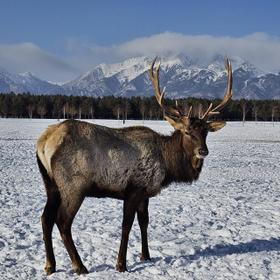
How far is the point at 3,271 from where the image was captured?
22.2ft

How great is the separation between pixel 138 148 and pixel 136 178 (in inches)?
21.9

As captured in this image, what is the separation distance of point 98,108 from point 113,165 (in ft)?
415

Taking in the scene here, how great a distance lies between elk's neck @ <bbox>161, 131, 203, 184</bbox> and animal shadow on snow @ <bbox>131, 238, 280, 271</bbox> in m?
1.34

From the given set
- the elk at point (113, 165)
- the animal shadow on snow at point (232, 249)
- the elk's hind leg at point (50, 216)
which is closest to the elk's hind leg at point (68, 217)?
the elk at point (113, 165)

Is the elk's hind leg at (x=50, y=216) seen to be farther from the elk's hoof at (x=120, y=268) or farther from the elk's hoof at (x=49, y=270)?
the elk's hoof at (x=120, y=268)

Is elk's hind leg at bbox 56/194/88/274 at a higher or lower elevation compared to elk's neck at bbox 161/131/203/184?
lower

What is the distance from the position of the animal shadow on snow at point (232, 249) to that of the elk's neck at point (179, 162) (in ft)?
4.41

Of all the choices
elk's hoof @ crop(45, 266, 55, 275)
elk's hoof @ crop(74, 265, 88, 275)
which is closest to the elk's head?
elk's hoof @ crop(74, 265, 88, 275)

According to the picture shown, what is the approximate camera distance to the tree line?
418ft

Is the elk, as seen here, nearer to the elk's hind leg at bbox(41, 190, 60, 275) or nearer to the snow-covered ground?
the elk's hind leg at bbox(41, 190, 60, 275)

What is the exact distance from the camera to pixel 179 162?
7930 mm

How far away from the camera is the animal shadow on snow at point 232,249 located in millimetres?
7637

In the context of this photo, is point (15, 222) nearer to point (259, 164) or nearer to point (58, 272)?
point (58, 272)

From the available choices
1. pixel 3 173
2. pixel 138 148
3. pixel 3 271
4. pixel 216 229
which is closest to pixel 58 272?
pixel 3 271
